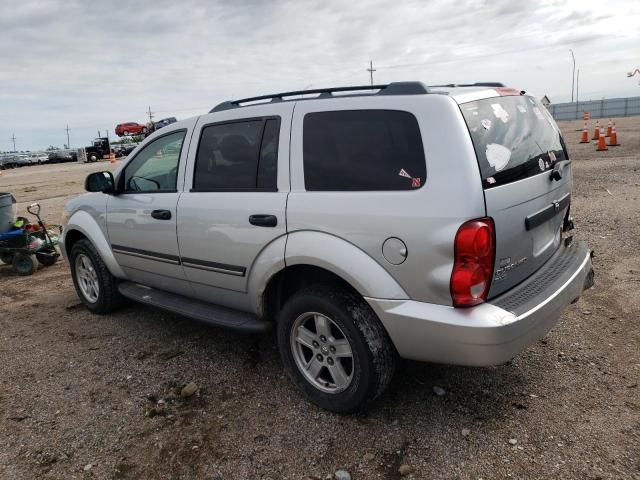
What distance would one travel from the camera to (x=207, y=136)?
12.4 ft

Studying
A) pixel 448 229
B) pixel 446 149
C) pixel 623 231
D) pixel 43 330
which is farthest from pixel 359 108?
pixel 623 231

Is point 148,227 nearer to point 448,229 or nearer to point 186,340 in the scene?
point 186,340

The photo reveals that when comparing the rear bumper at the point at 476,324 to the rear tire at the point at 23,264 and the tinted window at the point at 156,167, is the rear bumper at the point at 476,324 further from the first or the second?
the rear tire at the point at 23,264

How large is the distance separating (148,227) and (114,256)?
737mm

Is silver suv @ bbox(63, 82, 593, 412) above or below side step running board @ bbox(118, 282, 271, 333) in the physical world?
above

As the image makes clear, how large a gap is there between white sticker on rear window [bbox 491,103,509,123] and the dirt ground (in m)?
1.66

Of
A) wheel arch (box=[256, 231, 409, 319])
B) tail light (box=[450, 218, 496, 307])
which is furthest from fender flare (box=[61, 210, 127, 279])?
tail light (box=[450, 218, 496, 307])

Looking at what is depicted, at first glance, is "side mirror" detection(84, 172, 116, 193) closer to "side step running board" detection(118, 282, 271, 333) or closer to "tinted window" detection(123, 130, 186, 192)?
"tinted window" detection(123, 130, 186, 192)

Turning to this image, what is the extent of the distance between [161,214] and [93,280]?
1.61 metres

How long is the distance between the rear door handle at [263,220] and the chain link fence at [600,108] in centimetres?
4350

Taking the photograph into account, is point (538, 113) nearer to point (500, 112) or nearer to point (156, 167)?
point (500, 112)

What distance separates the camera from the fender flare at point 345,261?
270cm

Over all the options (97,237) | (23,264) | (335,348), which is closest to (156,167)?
(97,237)

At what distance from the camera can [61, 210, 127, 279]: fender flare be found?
4.65 meters
